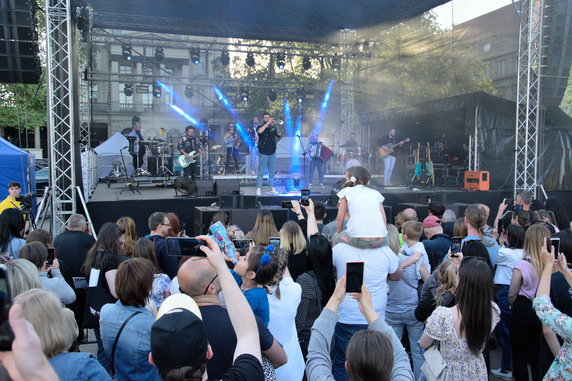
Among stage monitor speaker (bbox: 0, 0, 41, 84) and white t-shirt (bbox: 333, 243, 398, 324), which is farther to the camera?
stage monitor speaker (bbox: 0, 0, 41, 84)

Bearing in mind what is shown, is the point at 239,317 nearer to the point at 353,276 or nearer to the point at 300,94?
the point at 353,276

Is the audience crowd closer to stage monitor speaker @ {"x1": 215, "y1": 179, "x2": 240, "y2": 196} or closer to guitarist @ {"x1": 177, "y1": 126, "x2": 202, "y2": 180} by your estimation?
stage monitor speaker @ {"x1": 215, "y1": 179, "x2": 240, "y2": 196}

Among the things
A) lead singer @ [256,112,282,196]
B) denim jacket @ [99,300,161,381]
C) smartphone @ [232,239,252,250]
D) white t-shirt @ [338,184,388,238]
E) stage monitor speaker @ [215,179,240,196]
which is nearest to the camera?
denim jacket @ [99,300,161,381]

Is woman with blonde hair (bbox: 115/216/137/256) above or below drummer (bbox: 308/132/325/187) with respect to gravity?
below

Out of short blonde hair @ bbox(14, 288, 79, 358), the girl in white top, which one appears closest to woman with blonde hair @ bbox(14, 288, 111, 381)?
short blonde hair @ bbox(14, 288, 79, 358)

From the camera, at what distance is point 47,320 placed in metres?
1.81

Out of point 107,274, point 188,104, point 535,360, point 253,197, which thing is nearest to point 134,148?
point 253,197

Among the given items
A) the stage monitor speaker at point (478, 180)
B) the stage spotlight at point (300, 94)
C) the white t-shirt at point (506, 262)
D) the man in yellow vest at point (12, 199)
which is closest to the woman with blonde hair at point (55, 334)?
the white t-shirt at point (506, 262)

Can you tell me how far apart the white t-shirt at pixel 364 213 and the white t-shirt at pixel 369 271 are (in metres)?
0.15

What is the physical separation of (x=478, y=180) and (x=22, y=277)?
11.4 meters

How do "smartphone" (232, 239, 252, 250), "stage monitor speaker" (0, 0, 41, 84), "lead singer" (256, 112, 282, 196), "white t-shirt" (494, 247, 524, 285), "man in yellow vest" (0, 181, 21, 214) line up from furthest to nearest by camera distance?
"lead singer" (256, 112, 282, 196) < "stage monitor speaker" (0, 0, 41, 84) < "man in yellow vest" (0, 181, 21, 214) < "white t-shirt" (494, 247, 524, 285) < "smartphone" (232, 239, 252, 250)

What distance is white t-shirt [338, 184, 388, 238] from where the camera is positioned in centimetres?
383

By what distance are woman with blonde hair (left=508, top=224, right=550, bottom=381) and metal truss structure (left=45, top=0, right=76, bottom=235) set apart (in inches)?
278

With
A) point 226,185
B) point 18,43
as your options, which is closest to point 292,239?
point 226,185
